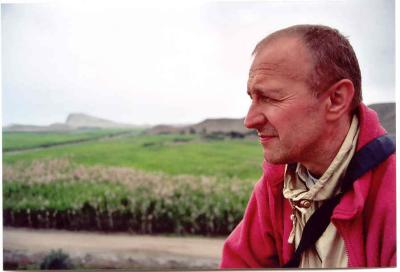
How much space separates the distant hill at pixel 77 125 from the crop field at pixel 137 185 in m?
0.13

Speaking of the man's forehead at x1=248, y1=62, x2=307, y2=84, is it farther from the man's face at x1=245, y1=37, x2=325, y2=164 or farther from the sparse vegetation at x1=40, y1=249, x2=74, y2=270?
the sparse vegetation at x1=40, y1=249, x2=74, y2=270

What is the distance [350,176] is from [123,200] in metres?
1.80

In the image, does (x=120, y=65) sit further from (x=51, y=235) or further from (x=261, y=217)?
(x=261, y=217)

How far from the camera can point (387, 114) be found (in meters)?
3.73

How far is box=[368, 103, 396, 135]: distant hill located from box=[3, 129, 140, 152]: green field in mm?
1771

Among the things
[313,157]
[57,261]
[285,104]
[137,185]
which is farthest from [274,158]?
[57,261]

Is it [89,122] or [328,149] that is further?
[89,122]

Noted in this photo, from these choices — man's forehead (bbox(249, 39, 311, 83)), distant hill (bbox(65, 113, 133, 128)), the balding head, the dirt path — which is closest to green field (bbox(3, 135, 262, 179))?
distant hill (bbox(65, 113, 133, 128))

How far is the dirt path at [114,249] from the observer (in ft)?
12.9

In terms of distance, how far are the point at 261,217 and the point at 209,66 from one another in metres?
1.32

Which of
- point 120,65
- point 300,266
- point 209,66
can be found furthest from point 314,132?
point 120,65

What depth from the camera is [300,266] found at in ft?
10.9

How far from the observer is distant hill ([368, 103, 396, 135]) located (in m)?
3.59

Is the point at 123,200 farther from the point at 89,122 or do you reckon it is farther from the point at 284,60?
the point at 284,60
